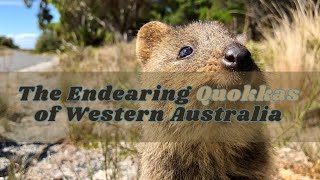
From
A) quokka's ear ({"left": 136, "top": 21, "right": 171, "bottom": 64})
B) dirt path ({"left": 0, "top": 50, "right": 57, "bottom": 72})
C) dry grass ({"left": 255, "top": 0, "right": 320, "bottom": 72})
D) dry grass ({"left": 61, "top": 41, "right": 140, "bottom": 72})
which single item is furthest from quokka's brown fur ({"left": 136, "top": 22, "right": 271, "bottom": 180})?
dry grass ({"left": 61, "top": 41, "right": 140, "bottom": 72})

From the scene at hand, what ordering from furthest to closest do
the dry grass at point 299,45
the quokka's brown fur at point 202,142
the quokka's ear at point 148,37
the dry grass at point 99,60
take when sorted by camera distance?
1. the dry grass at point 99,60
2. the dry grass at point 299,45
3. the quokka's ear at point 148,37
4. the quokka's brown fur at point 202,142

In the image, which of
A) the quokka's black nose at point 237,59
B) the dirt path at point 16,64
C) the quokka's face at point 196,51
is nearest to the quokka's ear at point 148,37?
the quokka's face at point 196,51

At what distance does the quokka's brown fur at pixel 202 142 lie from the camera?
3.14 m

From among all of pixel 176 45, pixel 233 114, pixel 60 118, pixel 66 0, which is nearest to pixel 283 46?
pixel 60 118

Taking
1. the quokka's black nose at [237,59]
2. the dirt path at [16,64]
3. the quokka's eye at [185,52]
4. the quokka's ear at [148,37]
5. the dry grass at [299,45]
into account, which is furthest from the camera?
the dirt path at [16,64]

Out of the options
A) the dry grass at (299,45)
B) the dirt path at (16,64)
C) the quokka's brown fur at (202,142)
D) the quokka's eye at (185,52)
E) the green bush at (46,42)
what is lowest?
the green bush at (46,42)

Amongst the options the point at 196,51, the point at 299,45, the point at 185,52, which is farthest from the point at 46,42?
the point at 196,51

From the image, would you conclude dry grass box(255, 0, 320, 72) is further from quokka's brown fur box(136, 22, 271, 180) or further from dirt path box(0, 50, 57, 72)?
dirt path box(0, 50, 57, 72)

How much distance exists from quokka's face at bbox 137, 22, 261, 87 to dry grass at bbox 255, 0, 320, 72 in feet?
11.9

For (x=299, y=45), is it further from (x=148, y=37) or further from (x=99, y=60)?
(x=99, y=60)

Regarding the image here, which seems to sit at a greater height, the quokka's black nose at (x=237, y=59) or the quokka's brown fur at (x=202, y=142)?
the quokka's black nose at (x=237, y=59)

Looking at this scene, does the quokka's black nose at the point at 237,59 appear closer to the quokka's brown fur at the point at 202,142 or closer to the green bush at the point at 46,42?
the quokka's brown fur at the point at 202,142

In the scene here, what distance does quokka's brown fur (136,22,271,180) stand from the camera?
3.14 meters

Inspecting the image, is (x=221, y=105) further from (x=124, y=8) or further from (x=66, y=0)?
(x=124, y=8)
